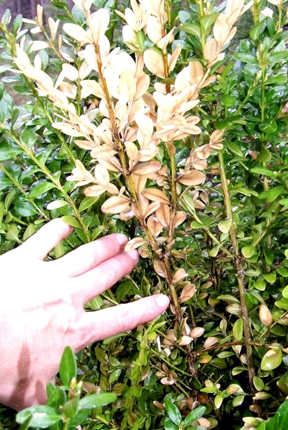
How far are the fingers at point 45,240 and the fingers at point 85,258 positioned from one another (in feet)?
0.08

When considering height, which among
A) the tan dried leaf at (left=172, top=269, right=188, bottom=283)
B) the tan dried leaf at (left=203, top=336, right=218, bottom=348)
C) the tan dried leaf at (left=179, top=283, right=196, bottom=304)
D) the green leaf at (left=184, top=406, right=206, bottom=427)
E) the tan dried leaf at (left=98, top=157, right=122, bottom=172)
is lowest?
the tan dried leaf at (left=203, top=336, right=218, bottom=348)

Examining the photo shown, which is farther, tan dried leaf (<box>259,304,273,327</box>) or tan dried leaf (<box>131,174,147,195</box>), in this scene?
tan dried leaf (<box>259,304,273,327</box>)

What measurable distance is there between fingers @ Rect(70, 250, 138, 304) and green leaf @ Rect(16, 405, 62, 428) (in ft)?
1.02

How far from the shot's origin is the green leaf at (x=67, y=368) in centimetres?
47

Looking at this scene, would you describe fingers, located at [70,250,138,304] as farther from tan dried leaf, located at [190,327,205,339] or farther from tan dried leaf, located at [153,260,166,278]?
Answer: tan dried leaf, located at [190,327,205,339]

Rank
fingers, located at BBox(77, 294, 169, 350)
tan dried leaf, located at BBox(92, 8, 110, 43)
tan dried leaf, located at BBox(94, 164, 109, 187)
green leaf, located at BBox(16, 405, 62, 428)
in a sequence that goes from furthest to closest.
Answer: fingers, located at BBox(77, 294, 169, 350)
tan dried leaf, located at BBox(94, 164, 109, 187)
tan dried leaf, located at BBox(92, 8, 110, 43)
green leaf, located at BBox(16, 405, 62, 428)

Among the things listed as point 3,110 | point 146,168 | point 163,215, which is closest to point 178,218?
point 163,215

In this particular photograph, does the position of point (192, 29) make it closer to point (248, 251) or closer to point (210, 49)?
point (210, 49)

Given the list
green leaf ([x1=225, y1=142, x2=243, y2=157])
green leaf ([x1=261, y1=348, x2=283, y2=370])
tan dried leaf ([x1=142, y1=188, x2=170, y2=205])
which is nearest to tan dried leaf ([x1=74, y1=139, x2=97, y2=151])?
tan dried leaf ([x1=142, y1=188, x2=170, y2=205])

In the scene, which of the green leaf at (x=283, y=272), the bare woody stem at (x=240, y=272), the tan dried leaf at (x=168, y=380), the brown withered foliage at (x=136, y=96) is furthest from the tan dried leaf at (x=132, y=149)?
the tan dried leaf at (x=168, y=380)

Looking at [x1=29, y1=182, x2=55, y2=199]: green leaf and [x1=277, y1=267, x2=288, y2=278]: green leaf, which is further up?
[x1=29, y1=182, x2=55, y2=199]: green leaf

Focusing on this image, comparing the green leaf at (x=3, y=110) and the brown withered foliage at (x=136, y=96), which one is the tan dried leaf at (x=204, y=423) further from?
the green leaf at (x=3, y=110)

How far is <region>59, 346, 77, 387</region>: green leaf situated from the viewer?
468 mm

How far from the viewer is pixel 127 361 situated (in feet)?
2.81
